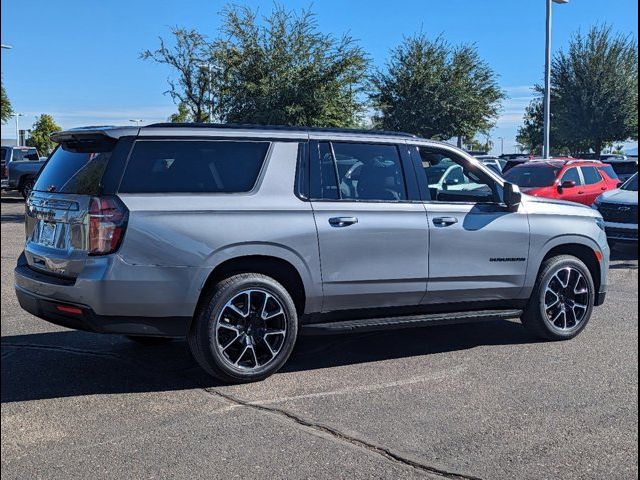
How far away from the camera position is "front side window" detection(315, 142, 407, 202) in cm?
565

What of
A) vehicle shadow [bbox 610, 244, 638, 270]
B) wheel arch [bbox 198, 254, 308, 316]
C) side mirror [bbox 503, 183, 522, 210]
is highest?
side mirror [bbox 503, 183, 522, 210]

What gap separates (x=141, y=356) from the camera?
5.88 metres

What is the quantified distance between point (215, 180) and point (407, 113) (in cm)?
2438

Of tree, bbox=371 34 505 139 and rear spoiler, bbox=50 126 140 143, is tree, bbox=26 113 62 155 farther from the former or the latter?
rear spoiler, bbox=50 126 140 143

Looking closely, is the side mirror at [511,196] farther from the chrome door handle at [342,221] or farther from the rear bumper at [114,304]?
the rear bumper at [114,304]

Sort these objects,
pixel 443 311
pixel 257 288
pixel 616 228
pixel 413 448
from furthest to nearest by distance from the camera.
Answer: pixel 616 228, pixel 443 311, pixel 257 288, pixel 413 448

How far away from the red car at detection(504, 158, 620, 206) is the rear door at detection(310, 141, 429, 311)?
1024cm

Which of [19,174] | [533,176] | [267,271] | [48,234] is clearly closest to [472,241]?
[267,271]

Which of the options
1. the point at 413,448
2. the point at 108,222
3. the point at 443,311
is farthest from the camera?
the point at 443,311

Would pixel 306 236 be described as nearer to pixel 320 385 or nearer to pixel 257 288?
pixel 257 288

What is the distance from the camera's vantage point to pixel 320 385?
5223 millimetres

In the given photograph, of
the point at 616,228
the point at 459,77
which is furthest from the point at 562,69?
the point at 616,228

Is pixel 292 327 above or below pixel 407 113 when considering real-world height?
below

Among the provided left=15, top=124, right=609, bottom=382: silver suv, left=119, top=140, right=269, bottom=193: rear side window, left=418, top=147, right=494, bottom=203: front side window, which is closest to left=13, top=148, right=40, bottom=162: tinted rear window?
left=15, top=124, right=609, bottom=382: silver suv
